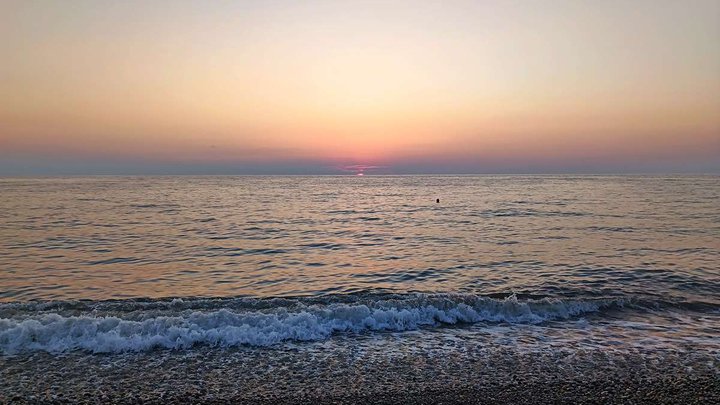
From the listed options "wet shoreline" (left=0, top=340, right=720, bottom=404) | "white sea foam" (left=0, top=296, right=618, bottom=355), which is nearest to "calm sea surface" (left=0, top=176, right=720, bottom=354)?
"white sea foam" (left=0, top=296, right=618, bottom=355)

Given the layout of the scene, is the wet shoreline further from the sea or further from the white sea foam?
the white sea foam

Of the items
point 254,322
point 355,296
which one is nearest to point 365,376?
point 254,322

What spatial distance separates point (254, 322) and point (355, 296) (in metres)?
4.10

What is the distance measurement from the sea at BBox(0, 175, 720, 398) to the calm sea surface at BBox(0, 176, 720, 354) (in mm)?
71

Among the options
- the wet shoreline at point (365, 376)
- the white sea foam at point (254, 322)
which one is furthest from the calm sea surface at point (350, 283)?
the wet shoreline at point (365, 376)

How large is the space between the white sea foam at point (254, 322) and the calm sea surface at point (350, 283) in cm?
4

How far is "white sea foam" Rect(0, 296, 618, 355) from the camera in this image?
9477mm

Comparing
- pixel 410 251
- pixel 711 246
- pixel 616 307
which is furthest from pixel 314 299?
pixel 711 246

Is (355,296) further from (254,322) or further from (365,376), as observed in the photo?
(365,376)

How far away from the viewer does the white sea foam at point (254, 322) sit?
31.1 feet

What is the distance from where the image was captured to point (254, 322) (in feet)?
35.0

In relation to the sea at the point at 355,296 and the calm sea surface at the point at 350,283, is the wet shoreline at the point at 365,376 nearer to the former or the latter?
the sea at the point at 355,296

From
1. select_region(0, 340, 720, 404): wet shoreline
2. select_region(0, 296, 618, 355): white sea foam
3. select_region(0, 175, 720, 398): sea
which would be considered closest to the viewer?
select_region(0, 340, 720, 404): wet shoreline

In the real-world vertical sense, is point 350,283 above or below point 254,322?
below
